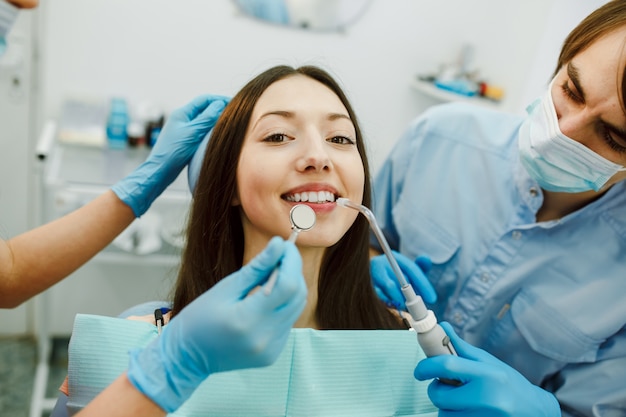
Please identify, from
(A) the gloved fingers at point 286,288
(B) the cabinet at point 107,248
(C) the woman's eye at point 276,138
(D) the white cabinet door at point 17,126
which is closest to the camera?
(A) the gloved fingers at point 286,288

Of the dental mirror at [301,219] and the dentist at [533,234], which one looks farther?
the dentist at [533,234]

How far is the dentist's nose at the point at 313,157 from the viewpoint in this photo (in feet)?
3.11

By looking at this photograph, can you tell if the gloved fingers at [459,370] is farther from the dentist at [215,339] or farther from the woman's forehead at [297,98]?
the woman's forehead at [297,98]

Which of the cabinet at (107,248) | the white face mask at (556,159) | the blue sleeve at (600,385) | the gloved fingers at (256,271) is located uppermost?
the white face mask at (556,159)

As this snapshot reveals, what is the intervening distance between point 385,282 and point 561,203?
0.44 metres

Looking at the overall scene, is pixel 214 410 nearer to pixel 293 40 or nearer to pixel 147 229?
pixel 147 229

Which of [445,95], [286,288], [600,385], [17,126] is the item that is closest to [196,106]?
[286,288]

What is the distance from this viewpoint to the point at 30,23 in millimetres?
2006

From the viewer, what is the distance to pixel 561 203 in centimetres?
119

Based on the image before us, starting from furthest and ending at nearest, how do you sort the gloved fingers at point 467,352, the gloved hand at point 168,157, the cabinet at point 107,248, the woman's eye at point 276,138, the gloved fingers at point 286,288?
the cabinet at point 107,248, the gloved hand at point 168,157, the woman's eye at point 276,138, the gloved fingers at point 467,352, the gloved fingers at point 286,288

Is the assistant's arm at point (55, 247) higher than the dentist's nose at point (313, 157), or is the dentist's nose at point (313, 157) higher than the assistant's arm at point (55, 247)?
the dentist's nose at point (313, 157)

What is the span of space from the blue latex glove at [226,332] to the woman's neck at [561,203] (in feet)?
2.47

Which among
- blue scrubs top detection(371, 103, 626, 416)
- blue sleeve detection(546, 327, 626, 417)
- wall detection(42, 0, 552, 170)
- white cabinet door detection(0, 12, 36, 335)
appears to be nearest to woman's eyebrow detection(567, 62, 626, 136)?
blue scrubs top detection(371, 103, 626, 416)

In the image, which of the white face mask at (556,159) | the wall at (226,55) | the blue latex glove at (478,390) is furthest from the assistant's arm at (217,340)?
the wall at (226,55)
